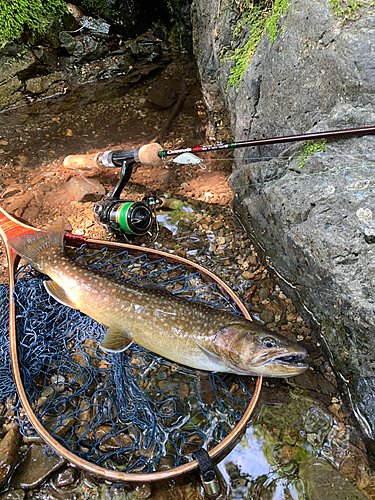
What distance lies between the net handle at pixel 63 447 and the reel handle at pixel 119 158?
1.30 m

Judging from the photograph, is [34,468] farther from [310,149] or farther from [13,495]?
[310,149]

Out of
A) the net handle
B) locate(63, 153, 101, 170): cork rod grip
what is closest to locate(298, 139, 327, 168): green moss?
the net handle

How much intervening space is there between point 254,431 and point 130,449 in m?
1.03

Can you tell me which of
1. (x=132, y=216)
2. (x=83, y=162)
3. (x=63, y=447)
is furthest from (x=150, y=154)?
(x=63, y=447)

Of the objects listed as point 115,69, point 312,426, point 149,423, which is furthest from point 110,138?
point 312,426

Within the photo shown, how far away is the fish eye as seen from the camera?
2598mm

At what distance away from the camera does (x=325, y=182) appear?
10.2ft

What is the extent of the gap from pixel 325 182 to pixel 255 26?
2.70 meters

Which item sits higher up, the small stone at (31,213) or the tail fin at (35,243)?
the tail fin at (35,243)

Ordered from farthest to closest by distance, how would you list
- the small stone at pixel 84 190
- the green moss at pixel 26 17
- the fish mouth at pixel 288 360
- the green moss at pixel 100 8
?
the green moss at pixel 100 8 → the green moss at pixel 26 17 → the small stone at pixel 84 190 → the fish mouth at pixel 288 360

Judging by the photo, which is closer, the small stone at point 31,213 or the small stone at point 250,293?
the small stone at point 250,293

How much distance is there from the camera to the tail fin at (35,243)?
3.77 m

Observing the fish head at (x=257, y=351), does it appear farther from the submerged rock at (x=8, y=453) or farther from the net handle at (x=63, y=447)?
the submerged rock at (x=8, y=453)

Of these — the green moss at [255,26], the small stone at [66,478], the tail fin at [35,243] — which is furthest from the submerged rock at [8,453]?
the green moss at [255,26]
